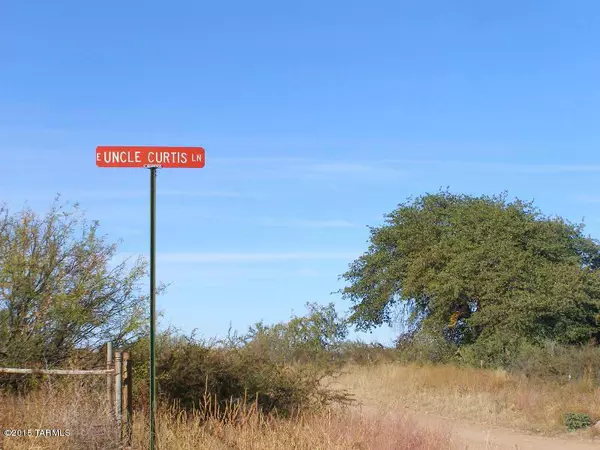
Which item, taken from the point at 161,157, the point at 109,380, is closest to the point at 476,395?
the point at 109,380

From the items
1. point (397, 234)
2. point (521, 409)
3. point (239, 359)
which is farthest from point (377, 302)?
point (239, 359)

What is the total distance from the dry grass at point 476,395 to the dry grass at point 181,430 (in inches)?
210

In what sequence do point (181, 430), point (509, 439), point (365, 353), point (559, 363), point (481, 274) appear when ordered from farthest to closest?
1. point (365, 353)
2. point (481, 274)
3. point (559, 363)
4. point (509, 439)
5. point (181, 430)

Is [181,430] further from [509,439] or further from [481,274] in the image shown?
[481,274]

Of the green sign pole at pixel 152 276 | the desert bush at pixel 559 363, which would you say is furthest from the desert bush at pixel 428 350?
the green sign pole at pixel 152 276

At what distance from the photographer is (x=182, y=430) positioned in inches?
384

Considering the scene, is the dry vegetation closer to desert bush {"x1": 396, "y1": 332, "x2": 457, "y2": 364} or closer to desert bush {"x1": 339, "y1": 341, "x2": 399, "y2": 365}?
desert bush {"x1": 396, "y1": 332, "x2": 457, "y2": 364}

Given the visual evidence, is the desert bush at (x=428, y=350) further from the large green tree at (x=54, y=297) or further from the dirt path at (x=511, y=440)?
the large green tree at (x=54, y=297)

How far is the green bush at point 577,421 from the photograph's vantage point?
17.6m

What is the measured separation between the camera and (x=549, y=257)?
3164 cm

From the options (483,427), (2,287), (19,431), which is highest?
(2,287)

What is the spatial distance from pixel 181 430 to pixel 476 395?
47.1ft

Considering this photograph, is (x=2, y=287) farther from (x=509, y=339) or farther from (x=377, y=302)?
(x=377, y=302)

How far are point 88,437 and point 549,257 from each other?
86.6 feet
